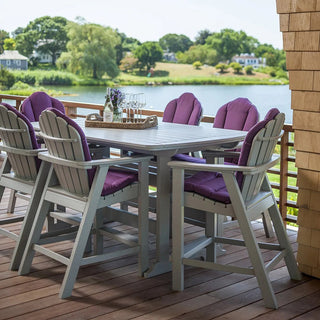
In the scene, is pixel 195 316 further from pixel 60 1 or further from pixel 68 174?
pixel 60 1

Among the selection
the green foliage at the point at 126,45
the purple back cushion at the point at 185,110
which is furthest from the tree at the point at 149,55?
the purple back cushion at the point at 185,110

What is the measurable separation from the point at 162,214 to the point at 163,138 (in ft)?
1.52

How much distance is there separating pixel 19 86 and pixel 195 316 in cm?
1454

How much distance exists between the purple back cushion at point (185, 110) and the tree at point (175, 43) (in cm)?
1026

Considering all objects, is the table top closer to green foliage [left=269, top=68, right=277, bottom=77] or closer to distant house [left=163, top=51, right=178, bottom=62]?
green foliage [left=269, top=68, right=277, bottom=77]

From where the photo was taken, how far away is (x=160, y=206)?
3.02 meters

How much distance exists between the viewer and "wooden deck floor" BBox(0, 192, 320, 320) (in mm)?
2562

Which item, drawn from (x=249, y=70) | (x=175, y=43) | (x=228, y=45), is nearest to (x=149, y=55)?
(x=228, y=45)

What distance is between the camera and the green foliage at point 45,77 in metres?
13.8

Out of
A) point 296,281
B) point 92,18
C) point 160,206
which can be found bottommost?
point 296,281

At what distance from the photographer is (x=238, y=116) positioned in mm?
3898

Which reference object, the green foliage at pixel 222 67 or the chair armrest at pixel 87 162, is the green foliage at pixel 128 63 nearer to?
the green foliage at pixel 222 67

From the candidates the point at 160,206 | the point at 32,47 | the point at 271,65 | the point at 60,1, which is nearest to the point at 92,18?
the point at 60,1

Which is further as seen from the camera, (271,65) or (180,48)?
(180,48)
